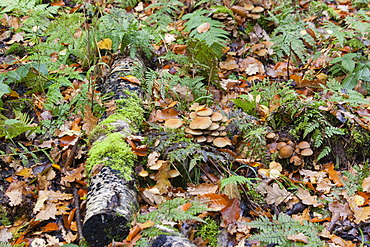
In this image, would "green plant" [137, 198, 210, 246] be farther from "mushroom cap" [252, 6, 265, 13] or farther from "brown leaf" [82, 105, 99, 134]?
"mushroom cap" [252, 6, 265, 13]

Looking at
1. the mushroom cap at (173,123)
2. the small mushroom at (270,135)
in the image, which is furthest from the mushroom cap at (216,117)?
the small mushroom at (270,135)

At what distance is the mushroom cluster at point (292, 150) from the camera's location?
4.34m

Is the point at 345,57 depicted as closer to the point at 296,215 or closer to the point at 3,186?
the point at 296,215

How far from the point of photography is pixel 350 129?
176 inches

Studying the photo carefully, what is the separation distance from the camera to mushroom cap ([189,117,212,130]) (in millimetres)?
4086

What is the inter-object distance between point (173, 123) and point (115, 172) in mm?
Result: 1053

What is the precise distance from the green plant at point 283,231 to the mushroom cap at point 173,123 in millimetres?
1528

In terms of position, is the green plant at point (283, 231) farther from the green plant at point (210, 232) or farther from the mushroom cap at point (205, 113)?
the mushroom cap at point (205, 113)

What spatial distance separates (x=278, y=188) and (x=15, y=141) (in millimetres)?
3418

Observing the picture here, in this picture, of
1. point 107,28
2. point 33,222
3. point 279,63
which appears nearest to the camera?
point 33,222

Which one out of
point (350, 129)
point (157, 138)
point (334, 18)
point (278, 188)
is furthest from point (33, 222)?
point (334, 18)

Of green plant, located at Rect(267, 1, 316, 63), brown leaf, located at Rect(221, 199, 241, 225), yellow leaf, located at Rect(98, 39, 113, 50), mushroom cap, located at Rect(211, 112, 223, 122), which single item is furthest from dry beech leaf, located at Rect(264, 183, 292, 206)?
yellow leaf, located at Rect(98, 39, 113, 50)

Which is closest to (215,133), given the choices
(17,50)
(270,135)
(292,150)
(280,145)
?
(270,135)

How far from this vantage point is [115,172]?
3559 millimetres
